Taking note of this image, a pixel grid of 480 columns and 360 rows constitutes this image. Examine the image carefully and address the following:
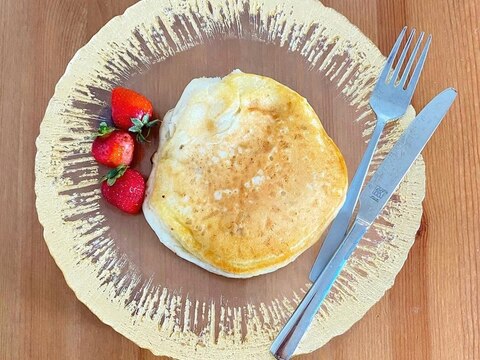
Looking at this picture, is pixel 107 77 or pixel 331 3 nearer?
pixel 107 77

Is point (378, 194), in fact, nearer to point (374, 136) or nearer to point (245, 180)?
point (374, 136)

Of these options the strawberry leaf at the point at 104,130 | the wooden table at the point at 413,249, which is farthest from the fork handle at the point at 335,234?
the strawberry leaf at the point at 104,130

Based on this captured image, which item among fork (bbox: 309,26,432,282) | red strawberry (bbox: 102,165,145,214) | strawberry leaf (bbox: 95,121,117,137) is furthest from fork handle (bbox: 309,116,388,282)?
strawberry leaf (bbox: 95,121,117,137)

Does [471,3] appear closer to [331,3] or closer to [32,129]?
[331,3]

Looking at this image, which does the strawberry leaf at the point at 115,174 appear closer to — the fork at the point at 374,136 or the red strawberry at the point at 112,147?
the red strawberry at the point at 112,147

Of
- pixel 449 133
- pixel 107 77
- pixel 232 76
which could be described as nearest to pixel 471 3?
pixel 449 133

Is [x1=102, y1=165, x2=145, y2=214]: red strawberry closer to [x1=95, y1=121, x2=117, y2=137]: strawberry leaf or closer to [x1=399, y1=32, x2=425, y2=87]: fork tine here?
[x1=95, y1=121, x2=117, y2=137]: strawberry leaf

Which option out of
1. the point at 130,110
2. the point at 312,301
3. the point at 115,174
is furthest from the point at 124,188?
the point at 312,301
